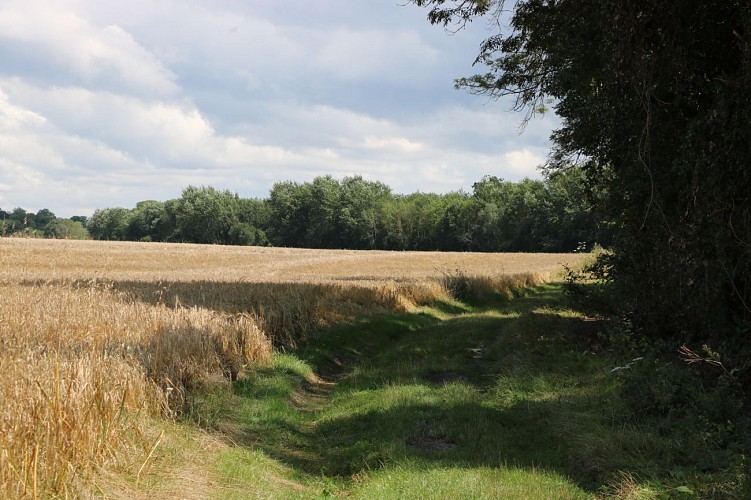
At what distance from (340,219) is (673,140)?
349ft

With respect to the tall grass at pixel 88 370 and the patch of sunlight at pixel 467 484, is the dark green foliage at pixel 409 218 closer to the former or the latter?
the tall grass at pixel 88 370

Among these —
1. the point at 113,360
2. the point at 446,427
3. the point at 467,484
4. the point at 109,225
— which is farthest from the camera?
the point at 109,225

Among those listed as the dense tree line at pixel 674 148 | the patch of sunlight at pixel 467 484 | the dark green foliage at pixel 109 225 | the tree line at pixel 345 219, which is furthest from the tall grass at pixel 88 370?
the dark green foliage at pixel 109 225

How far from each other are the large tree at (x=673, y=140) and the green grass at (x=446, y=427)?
193 cm

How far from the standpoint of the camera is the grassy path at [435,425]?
5.71 m

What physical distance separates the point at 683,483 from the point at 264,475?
4.40m

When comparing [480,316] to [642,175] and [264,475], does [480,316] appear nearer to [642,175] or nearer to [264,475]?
[642,175]

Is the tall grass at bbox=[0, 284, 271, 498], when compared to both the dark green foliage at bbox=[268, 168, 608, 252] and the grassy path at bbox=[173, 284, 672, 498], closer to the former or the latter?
the grassy path at bbox=[173, 284, 672, 498]

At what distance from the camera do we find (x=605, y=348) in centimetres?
1169

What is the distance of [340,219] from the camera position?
376ft

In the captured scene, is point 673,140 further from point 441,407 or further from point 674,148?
point 441,407

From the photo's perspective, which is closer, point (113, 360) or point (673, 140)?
point (113, 360)

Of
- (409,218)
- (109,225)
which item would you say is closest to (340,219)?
(409,218)

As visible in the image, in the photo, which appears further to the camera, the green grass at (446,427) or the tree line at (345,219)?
the tree line at (345,219)
